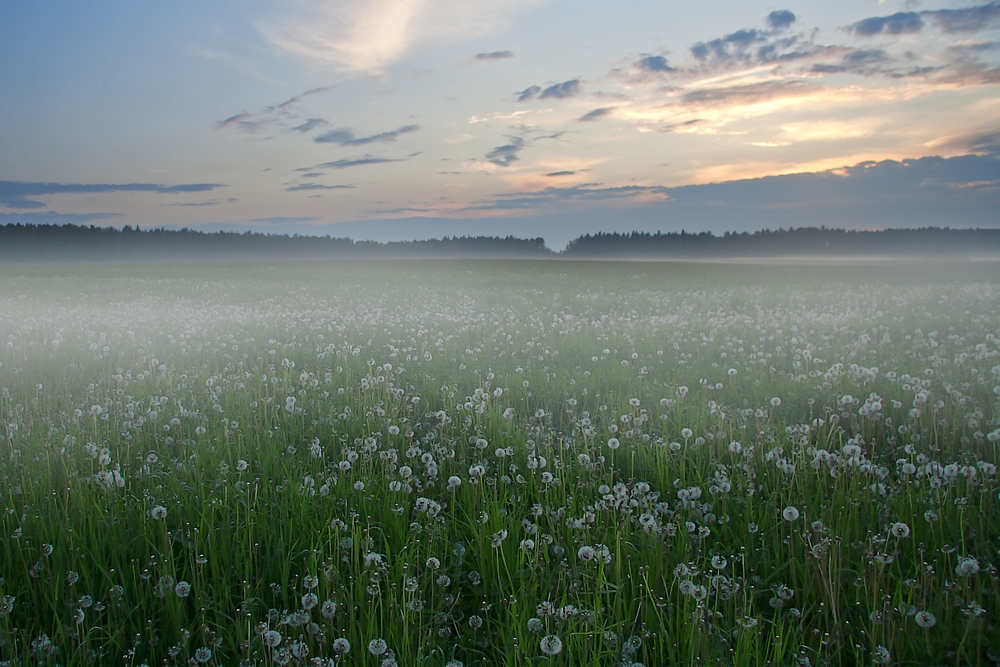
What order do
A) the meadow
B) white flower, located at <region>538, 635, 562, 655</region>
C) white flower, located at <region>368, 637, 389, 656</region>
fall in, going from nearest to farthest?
white flower, located at <region>538, 635, 562, 655</region>, white flower, located at <region>368, 637, 389, 656</region>, the meadow

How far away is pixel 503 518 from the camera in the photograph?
4.09 m

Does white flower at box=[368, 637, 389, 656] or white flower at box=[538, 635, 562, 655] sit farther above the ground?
white flower at box=[538, 635, 562, 655]

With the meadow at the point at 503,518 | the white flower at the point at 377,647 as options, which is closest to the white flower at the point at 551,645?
the meadow at the point at 503,518

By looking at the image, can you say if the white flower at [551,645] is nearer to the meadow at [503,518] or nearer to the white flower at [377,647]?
the meadow at [503,518]

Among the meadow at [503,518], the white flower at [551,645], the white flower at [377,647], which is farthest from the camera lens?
the meadow at [503,518]

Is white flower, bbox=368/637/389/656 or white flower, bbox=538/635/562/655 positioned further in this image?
white flower, bbox=368/637/389/656

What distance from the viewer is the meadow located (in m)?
2.94

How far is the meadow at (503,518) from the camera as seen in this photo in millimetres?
2936

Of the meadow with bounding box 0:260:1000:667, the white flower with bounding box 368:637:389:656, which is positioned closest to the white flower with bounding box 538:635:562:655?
the meadow with bounding box 0:260:1000:667

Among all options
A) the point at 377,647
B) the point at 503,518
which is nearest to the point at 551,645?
the point at 377,647

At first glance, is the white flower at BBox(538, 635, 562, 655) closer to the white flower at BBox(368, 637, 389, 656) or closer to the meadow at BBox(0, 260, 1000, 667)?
the meadow at BBox(0, 260, 1000, 667)

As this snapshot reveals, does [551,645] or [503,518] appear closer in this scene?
[551,645]

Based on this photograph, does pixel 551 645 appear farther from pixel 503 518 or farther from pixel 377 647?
pixel 503 518

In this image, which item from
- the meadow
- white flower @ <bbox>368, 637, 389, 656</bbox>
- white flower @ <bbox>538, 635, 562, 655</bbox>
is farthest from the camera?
the meadow
